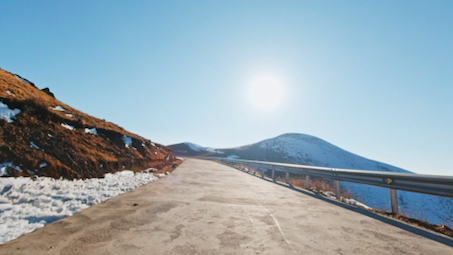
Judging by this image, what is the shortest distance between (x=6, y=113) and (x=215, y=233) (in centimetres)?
743

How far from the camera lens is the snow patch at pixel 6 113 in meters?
6.53

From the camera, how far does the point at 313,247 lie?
3074 millimetres

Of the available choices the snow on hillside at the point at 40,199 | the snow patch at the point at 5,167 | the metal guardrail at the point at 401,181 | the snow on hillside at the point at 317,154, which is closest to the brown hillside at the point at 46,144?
the snow patch at the point at 5,167

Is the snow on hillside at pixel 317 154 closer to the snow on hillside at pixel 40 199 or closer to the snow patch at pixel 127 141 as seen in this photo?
the snow patch at pixel 127 141

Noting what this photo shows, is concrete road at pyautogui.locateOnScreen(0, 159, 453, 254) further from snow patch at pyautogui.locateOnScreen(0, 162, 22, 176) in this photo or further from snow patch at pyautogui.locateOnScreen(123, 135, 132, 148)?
snow patch at pyautogui.locateOnScreen(123, 135, 132, 148)

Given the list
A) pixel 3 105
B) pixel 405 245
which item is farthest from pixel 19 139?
pixel 405 245

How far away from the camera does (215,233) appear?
136 inches

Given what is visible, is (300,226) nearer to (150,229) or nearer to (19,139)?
(150,229)

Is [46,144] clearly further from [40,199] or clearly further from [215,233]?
[215,233]

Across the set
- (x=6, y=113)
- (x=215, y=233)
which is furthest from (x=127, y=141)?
(x=215, y=233)

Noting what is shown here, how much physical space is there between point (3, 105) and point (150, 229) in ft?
22.6

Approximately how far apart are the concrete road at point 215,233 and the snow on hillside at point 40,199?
257 millimetres

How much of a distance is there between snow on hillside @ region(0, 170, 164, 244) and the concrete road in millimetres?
257

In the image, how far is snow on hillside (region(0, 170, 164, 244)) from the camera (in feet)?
11.4
